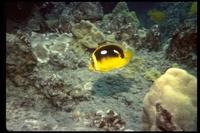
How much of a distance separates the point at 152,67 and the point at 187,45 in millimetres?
1081

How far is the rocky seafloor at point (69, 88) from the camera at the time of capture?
3.72 meters

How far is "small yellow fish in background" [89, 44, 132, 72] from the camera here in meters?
3.27

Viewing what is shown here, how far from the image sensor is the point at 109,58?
10.8 feet

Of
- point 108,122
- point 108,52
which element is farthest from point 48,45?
point 108,122

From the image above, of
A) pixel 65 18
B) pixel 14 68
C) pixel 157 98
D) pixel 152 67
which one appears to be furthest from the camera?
pixel 65 18

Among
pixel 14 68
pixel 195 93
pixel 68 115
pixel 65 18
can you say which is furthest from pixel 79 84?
pixel 65 18

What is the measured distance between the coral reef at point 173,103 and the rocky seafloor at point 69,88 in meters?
0.56

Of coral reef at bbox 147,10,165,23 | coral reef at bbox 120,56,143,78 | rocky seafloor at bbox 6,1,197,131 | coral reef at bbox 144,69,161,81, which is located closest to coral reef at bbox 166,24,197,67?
rocky seafloor at bbox 6,1,197,131

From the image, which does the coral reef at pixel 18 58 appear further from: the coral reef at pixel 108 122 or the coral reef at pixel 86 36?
the coral reef at pixel 108 122

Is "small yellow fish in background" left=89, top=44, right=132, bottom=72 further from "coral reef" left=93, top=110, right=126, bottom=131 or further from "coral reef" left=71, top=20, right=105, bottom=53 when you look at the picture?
"coral reef" left=71, top=20, right=105, bottom=53

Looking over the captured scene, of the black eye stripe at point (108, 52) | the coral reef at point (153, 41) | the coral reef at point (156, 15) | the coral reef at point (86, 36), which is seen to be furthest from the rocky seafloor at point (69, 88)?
the coral reef at point (156, 15)

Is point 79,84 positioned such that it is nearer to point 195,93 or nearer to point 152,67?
point 152,67

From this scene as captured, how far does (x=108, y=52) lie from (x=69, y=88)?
1.87m

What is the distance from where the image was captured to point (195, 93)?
128 inches
